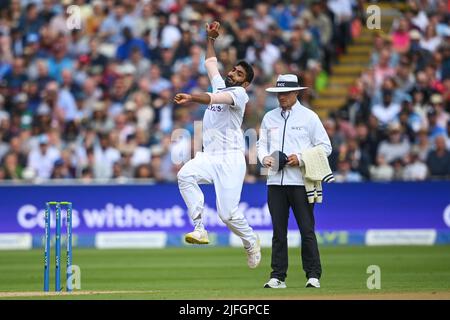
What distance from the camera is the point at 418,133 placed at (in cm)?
2438

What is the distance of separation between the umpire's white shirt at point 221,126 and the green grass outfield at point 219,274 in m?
1.70

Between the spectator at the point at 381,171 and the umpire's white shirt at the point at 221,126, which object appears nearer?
the umpire's white shirt at the point at 221,126

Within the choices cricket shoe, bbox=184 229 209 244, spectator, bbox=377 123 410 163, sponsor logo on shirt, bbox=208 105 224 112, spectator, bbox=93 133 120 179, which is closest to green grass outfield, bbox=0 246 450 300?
cricket shoe, bbox=184 229 209 244

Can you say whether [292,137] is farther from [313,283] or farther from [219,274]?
[219,274]

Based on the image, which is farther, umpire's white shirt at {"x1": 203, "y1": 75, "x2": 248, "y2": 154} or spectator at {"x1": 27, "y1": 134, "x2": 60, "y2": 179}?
spectator at {"x1": 27, "y1": 134, "x2": 60, "y2": 179}

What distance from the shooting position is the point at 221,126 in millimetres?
14195

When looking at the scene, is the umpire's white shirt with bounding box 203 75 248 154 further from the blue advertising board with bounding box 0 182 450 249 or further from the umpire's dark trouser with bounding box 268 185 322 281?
the blue advertising board with bounding box 0 182 450 249

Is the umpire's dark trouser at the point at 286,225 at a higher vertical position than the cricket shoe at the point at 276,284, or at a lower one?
higher

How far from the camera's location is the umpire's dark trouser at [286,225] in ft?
45.6

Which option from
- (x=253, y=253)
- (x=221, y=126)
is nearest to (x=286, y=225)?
(x=253, y=253)

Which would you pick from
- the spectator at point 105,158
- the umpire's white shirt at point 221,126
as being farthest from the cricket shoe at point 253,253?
the spectator at point 105,158

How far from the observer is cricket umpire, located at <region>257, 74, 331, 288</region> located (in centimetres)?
1391

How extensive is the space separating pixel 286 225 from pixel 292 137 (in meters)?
1.03

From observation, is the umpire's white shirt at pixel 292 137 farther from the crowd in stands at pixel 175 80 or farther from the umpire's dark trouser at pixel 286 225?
the crowd in stands at pixel 175 80
